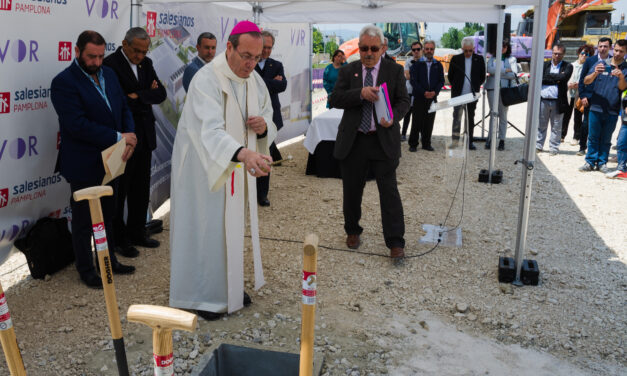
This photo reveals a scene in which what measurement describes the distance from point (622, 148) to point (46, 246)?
7.93 m

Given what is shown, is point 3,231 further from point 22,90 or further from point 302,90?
point 302,90

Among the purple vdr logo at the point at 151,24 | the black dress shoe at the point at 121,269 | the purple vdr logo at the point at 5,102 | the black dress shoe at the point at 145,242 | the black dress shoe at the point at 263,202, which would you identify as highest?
the purple vdr logo at the point at 151,24

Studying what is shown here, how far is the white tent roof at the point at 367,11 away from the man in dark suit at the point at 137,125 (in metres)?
3.14

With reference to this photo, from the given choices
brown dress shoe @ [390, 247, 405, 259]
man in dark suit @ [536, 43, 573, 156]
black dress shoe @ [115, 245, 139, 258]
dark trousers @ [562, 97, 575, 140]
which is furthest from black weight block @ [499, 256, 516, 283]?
dark trousers @ [562, 97, 575, 140]

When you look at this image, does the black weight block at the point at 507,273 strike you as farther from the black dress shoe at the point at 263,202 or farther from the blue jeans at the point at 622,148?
the blue jeans at the point at 622,148

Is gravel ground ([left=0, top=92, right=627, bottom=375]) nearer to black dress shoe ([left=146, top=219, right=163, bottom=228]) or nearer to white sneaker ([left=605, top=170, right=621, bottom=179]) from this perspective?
black dress shoe ([left=146, top=219, right=163, bottom=228])

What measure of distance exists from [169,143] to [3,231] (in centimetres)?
240

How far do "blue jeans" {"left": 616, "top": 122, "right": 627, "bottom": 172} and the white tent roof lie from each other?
258 cm

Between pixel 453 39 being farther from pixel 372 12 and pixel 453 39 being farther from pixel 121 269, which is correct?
pixel 121 269

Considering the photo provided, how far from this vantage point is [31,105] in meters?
4.20

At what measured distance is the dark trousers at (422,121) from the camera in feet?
33.1

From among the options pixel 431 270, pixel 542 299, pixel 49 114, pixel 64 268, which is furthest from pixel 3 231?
pixel 542 299

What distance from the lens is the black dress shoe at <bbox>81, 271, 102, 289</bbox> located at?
4.27 m

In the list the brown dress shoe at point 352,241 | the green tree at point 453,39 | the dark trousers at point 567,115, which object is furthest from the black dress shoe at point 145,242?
the green tree at point 453,39
